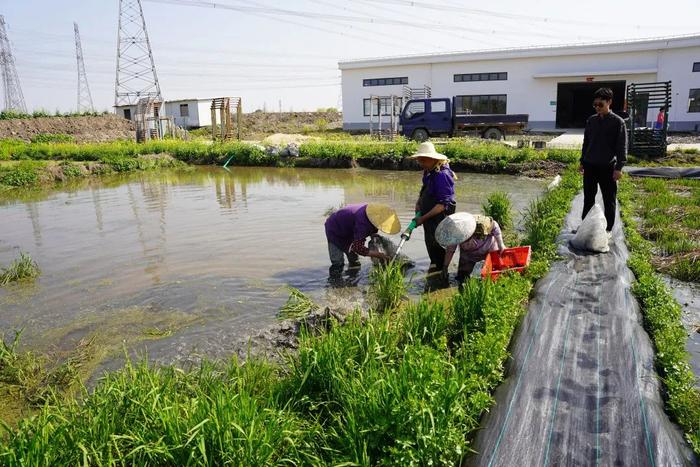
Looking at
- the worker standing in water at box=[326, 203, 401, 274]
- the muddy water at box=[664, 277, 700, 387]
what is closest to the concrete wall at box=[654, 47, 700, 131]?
the muddy water at box=[664, 277, 700, 387]

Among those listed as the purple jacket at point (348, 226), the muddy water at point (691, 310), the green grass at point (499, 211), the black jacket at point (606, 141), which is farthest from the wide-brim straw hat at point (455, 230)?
the green grass at point (499, 211)

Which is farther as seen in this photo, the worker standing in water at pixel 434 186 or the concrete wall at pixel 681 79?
the concrete wall at pixel 681 79

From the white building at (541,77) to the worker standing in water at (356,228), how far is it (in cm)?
2293

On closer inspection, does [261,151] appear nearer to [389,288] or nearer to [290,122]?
[389,288]

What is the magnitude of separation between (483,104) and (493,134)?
768 centimetres

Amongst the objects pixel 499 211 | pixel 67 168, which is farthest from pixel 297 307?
pixel 67 168

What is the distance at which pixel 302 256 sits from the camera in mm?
6879

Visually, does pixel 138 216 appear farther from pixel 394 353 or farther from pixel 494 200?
pixel 394 353

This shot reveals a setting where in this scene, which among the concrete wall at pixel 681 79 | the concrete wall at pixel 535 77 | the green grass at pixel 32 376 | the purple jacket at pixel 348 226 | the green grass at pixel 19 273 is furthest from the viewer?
the concrete wall at pixel 535 77

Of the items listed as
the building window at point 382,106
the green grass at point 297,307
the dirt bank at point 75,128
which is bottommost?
the green grass at point 297,307

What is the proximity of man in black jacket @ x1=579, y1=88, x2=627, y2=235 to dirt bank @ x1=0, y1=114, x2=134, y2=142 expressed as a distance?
27.0 metres

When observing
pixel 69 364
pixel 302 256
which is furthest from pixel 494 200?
pixel 69 364

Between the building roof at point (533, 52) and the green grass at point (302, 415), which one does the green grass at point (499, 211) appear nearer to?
the green grass at point (302, 415)

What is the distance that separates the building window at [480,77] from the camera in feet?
87.8
